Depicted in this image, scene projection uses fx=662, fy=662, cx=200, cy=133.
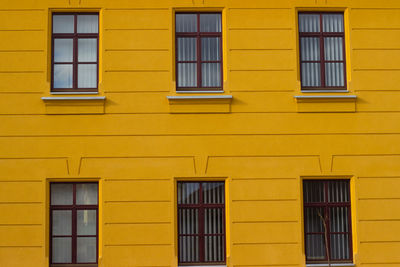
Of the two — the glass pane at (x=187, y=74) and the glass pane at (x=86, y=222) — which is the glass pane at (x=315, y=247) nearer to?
the glass pane at (x=187, y=74)

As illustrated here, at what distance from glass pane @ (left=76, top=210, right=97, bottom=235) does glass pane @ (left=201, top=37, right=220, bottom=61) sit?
3.85m

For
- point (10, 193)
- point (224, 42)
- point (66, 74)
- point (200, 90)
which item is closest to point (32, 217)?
point (10, 193)

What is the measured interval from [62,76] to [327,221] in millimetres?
6061

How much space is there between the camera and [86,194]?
1309cm

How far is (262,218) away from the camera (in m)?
12.9

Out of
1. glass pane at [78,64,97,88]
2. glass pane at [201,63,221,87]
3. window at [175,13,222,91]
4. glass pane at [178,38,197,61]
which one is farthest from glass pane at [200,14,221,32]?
glass pane at [78,64,97,88]

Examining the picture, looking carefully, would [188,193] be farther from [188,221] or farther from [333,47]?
[333,47]

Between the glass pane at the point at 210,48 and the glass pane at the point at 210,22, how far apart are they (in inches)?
7.9

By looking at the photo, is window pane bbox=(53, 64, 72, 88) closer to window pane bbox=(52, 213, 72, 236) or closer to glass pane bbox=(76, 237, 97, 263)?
window pane bbox=(52, 213, 72, 236)

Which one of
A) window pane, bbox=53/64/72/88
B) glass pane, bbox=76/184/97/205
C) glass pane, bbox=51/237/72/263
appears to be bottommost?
glass pane, bbox=51/237/72/263

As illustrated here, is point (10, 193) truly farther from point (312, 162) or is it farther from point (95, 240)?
point (312, 162)

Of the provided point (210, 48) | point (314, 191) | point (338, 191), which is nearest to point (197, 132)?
point (210, 48)

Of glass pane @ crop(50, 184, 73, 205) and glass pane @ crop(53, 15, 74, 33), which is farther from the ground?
glass pane @ crop(53, 15, 74, 33)

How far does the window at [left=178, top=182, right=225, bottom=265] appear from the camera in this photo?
13.0 m
